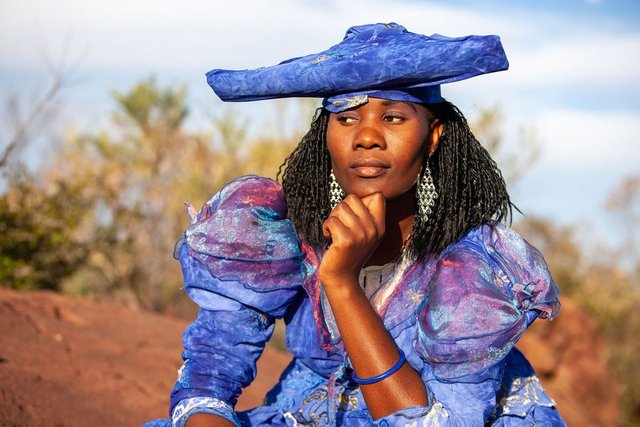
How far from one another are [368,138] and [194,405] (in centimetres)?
89

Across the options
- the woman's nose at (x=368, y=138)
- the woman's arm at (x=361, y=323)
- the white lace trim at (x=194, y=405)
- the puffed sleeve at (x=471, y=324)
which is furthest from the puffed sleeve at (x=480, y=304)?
the white lace trim at (x=194, y=405)

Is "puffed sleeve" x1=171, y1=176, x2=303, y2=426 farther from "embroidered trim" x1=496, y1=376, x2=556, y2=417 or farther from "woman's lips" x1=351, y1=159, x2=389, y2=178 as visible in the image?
"embroidered trim" x1=496, y1=376, x2=556, y2=417

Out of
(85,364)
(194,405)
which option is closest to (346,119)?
(194,405)

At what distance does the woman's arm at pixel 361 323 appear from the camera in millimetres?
2199

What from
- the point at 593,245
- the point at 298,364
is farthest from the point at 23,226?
the point at 593,245

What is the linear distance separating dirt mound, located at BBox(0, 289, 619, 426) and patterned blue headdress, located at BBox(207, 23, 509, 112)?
1760mm

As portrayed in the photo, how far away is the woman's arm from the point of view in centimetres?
220

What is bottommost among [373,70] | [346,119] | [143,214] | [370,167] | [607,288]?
[607,288]

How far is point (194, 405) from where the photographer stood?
2459 mm

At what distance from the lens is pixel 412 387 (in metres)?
2.21

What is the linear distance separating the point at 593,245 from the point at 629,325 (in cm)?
431

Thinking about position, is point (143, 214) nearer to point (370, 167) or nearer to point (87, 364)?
point (87, 364)

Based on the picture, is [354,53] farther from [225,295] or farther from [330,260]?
[225,295]

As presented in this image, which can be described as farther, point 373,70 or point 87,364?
point 87,364
